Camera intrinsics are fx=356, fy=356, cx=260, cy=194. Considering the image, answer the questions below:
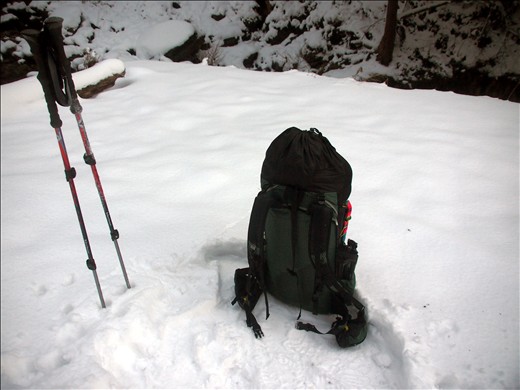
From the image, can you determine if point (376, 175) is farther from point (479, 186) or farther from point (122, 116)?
point (122, 116)

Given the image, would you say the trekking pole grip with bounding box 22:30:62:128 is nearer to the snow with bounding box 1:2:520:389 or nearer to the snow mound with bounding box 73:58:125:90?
the snow with bounding box 1:2:520:389

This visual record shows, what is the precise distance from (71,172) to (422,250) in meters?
2.19

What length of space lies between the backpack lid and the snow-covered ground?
0.73 meters

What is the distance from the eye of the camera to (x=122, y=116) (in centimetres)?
420

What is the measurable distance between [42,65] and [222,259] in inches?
60.8

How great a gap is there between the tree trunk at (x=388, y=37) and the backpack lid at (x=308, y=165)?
24.6ft

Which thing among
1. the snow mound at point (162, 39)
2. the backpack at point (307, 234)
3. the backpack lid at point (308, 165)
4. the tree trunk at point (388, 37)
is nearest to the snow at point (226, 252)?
the backpack at point (307, 234)

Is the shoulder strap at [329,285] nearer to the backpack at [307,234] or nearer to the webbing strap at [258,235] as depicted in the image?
the backpack at [307,234]

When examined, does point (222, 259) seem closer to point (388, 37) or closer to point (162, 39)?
point (388, 37)

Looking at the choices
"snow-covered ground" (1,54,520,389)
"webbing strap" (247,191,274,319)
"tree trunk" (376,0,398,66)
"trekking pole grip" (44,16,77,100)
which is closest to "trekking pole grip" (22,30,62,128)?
"trekking pole grip" (44,16,77,100)

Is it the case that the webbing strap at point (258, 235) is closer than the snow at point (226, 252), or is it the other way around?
the snow at point (226, 252)

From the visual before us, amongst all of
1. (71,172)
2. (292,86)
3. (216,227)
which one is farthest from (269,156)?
(292,86)

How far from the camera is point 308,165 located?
183cm

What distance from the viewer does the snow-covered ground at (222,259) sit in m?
1.77
